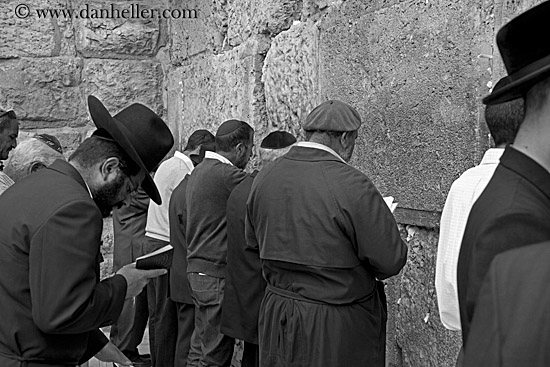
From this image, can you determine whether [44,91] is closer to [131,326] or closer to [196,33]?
[196,33]

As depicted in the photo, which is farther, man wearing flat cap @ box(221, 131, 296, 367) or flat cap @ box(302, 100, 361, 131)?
man wearing flat cap @ box(221, 131, 296, 367)

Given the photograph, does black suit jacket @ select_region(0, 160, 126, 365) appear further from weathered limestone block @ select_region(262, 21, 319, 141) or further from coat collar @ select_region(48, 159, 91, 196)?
weathered limestone block @ select_region(262, 21, 319, 141)

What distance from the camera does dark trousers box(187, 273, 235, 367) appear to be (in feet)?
14.7

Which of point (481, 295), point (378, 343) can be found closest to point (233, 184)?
point (378, 343)

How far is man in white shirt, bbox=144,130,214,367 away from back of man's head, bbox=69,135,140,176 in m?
2.77

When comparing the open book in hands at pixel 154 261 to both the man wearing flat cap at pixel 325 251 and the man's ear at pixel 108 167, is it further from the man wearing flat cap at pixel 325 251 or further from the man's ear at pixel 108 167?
the man wearing flat cap at pixel 325 251

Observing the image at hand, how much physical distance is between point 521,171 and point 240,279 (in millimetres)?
2794

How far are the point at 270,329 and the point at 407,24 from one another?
4.85 feet

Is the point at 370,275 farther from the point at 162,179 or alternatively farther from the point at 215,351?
the point at 162,179

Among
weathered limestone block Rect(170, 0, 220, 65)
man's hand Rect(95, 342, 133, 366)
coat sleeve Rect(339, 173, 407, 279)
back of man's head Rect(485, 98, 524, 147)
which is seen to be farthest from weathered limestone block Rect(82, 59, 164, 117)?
back of man's head Rect(485, 98, 524, 147)

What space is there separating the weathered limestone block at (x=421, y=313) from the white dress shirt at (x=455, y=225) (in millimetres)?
757

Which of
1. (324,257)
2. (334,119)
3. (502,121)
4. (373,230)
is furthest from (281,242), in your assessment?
(502,121)

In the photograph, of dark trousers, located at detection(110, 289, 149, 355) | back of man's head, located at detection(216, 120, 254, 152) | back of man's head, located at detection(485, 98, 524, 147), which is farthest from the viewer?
dark trousers, located at detection(110, 289, 149, 355)

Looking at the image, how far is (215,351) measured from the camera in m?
4.53
